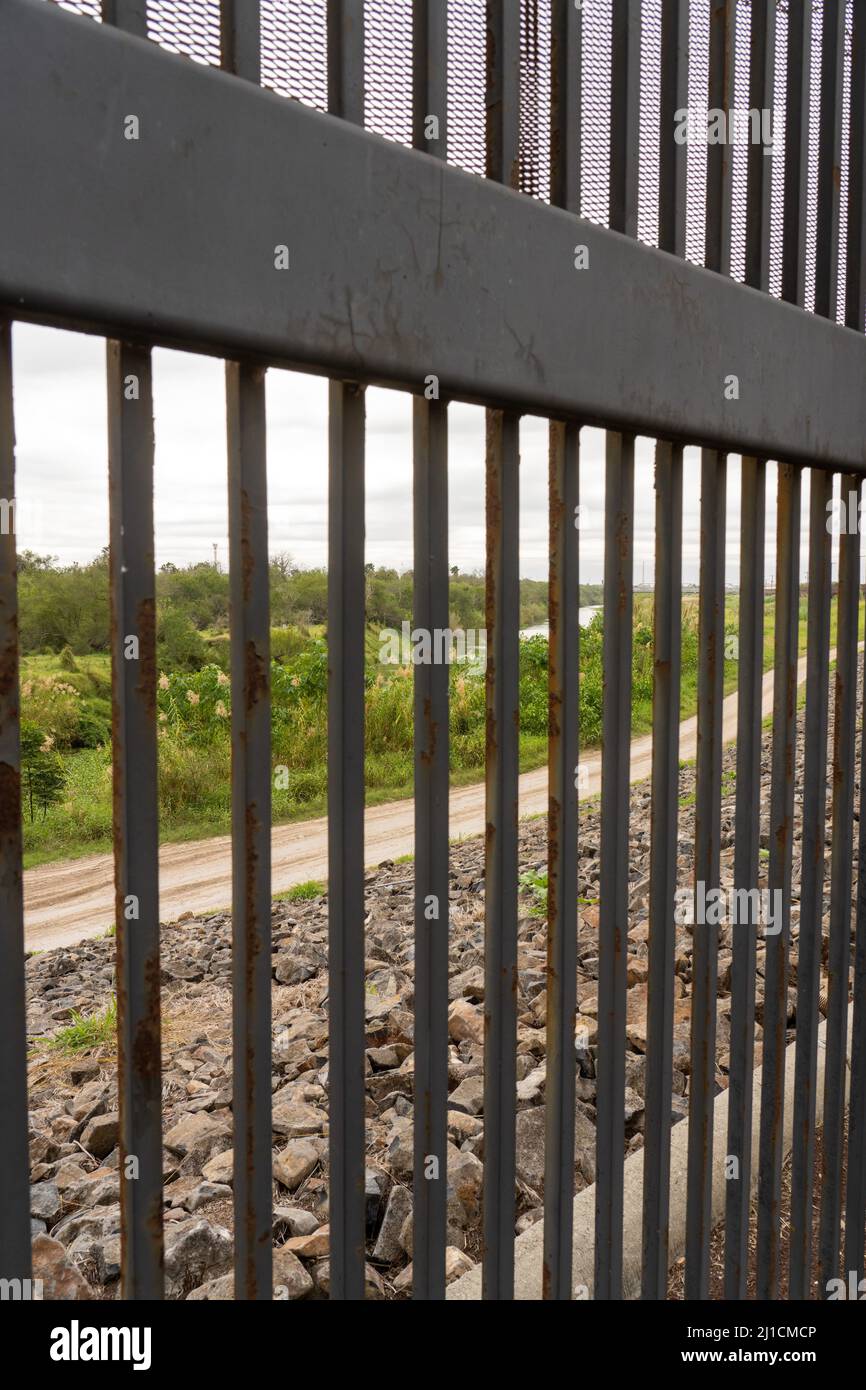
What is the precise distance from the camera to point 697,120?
4.78ft

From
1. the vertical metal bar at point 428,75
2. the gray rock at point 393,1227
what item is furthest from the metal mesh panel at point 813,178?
the gray rock at point 393,1227

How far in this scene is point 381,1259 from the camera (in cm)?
225

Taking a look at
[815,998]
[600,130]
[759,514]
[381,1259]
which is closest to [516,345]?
[600,130]

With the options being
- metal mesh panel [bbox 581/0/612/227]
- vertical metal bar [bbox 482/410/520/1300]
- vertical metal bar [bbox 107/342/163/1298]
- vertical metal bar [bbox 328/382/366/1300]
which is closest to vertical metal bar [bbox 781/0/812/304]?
metal mesh panel [bbox 581/0/612/227]

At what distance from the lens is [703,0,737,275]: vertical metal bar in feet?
4.72

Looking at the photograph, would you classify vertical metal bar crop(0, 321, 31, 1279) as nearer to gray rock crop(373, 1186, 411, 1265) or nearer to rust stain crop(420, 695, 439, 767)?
rust stain crop(420, 695, 439, 767)

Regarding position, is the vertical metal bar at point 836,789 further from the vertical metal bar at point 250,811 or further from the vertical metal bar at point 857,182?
the vertical metal bar at point 250,811

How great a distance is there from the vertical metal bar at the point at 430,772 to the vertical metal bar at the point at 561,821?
0.19 metres

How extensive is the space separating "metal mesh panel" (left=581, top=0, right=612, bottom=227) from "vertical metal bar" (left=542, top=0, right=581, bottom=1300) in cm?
9

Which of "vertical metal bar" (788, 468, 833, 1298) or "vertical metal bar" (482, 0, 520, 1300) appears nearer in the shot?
"vertical metal bar" (482, 0, 520, 1300)

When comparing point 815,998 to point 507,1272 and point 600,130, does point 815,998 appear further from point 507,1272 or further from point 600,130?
point 600,130

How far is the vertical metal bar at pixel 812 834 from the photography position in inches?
69.8

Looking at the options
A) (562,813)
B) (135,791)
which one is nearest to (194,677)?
(562,813)
